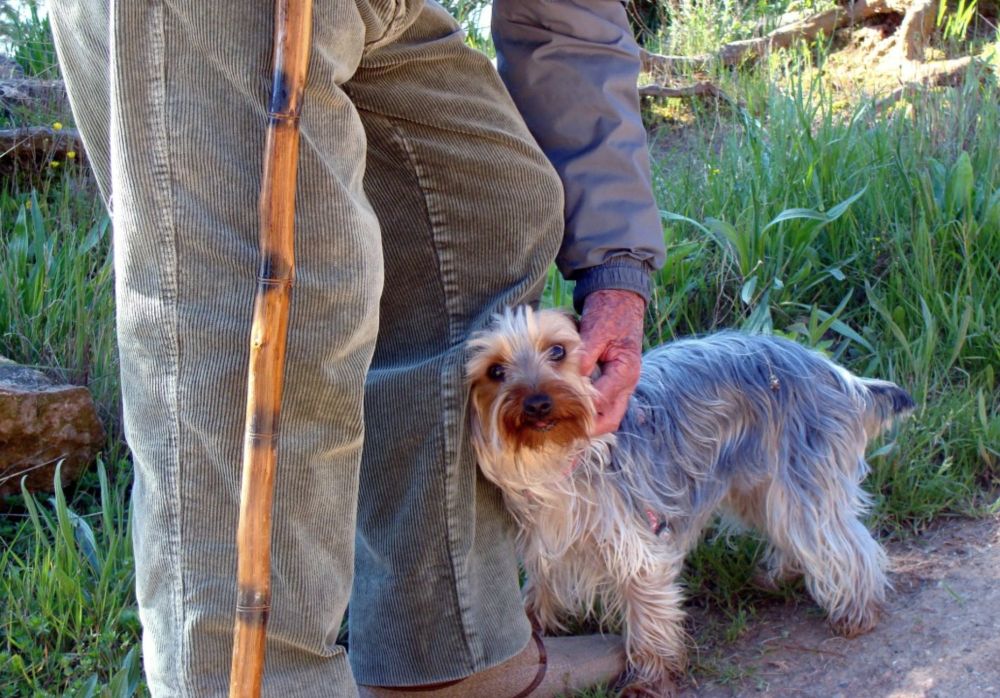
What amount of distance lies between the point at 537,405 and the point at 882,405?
1.10 m

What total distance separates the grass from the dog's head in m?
0.80

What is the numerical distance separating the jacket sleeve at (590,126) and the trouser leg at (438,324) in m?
0.12

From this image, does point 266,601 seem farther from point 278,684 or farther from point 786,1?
point 786,1

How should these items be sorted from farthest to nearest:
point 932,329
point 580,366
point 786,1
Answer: point 786,1 → point 932,329 → point 580,366

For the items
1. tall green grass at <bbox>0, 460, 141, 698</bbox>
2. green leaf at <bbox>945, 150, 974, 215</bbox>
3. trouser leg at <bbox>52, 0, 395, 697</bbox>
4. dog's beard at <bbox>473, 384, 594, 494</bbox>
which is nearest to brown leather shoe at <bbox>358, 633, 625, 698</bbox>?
dog's beard at <bbox>473, 384, 594, 494</bbox>

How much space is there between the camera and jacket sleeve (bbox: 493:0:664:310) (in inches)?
106

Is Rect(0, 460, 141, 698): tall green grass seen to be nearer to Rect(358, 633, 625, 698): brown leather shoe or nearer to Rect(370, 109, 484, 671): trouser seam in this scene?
Rect(358, 633, 625, 698): brown leather shoe

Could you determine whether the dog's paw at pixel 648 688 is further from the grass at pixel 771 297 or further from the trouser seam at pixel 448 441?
the trouser seam at pixel 448 441

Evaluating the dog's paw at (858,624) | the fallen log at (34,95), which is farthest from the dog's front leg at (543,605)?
the fallen log at (34,95)

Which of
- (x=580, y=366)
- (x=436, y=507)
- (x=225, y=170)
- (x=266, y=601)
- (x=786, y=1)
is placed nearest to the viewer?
(x=266, y=601)

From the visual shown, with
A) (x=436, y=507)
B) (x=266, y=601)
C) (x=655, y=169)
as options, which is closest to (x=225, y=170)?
(x=266, y=601)

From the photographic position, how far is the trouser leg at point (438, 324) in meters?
2.46

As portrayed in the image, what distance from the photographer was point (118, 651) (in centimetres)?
285

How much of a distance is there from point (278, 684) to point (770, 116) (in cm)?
350
